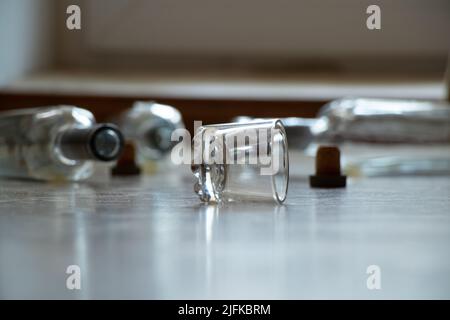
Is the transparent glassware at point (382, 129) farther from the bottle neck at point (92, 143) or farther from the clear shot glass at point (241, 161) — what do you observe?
the clear shot glass at point (241, 161)

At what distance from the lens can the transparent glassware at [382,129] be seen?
4.35 ft

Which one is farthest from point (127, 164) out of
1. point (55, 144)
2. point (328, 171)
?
point (328, 171)

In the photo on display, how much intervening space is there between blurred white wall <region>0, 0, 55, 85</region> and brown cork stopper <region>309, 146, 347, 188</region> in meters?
1.48

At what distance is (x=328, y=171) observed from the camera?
3.36 ft

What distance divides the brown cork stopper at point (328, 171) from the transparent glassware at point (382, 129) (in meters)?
0.28

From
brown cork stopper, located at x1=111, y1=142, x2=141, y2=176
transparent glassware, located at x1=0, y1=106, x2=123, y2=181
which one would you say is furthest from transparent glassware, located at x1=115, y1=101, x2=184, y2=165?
transparent glassware, located at x1=0, y1=106, x2=123, y2=181

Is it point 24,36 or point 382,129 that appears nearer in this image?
point 382,129

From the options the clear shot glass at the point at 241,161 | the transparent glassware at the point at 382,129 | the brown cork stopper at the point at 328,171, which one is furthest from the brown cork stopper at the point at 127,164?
the clear shot glass at the point at 241,161

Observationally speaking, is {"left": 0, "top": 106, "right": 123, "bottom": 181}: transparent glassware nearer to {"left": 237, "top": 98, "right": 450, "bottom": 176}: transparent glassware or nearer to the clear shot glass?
the clear shot glass

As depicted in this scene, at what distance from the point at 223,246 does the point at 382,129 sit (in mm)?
933

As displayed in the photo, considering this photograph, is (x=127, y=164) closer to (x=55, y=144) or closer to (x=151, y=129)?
(x=151, y=129)

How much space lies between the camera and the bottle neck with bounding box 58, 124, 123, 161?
3.12 ft

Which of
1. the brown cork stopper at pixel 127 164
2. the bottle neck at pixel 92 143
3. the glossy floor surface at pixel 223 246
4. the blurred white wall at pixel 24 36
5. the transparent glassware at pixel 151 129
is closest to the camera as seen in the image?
the glossy floor surface at pixel 223 246

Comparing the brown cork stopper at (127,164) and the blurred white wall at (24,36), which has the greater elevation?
the blurred white wall at (24,36)
